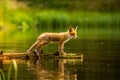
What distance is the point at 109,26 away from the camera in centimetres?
6575

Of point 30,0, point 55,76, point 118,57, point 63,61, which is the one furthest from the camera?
point 30,0

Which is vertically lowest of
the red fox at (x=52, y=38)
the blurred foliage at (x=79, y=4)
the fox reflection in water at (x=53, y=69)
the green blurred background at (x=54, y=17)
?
the fox reflection in water at (x=53, y=69)

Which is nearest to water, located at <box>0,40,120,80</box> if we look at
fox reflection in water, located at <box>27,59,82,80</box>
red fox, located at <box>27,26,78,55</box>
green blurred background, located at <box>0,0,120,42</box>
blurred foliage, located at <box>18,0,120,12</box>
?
fox reflection in water, located at <box>27,59,82,80</box>

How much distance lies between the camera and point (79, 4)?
3194 inches

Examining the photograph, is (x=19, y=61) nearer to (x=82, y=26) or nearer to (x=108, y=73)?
(x=108, y=73)

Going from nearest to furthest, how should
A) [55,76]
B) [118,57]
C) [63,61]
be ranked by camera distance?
[55,76], [63,61], [118,57]

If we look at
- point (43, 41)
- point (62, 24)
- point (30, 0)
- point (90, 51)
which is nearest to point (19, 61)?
point (43, 41)

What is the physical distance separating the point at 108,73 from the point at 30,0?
56.3 meters

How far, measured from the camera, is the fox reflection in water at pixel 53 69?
21.9 metres

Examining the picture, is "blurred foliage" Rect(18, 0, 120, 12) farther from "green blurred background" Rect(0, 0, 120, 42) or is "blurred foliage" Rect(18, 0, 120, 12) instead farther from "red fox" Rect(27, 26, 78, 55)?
"red fox" Rect(27, 26, 78, 55)

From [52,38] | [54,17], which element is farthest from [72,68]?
[54,17]

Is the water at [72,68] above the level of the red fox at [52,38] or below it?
below

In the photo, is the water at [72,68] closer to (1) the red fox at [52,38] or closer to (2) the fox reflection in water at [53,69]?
(2) the fox reflection in water at [53,69]

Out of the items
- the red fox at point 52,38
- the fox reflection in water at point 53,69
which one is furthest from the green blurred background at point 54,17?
the fox reflection in water at point 53,69
